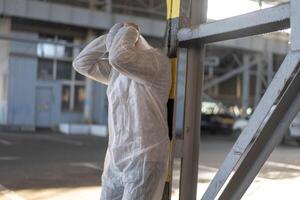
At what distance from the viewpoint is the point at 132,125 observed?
3.05 meters

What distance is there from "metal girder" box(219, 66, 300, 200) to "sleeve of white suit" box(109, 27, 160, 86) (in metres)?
0.77

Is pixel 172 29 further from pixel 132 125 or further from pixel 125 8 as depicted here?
pixel 125 8

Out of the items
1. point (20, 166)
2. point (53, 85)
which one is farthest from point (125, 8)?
point (20, 166)

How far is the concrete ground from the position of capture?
734 cm

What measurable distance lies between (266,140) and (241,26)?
25.1 inches

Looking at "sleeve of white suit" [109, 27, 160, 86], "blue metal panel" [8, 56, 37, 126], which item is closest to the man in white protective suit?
"sleeve of white suit" [109, 27, 160, 86]

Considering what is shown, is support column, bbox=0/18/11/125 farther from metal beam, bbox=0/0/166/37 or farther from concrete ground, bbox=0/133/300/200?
concrete ground, bbox=0/133/300/200

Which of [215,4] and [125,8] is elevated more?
[125,8]

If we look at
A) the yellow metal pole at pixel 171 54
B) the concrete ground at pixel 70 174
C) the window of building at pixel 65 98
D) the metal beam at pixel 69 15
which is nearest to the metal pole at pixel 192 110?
the yellow metal pole at pixel 171 54

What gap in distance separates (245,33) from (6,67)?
22.3m

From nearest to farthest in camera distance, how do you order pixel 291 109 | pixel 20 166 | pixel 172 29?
pixel 291 109 < pixel 172 29 < pixel 20 166

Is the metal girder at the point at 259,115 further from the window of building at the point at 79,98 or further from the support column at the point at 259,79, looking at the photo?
the window of building at the point at 79,98

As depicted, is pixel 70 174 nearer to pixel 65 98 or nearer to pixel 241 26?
pixel 241 26

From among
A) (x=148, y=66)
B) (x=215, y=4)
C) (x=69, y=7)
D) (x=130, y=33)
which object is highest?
(x=69, y=7)
